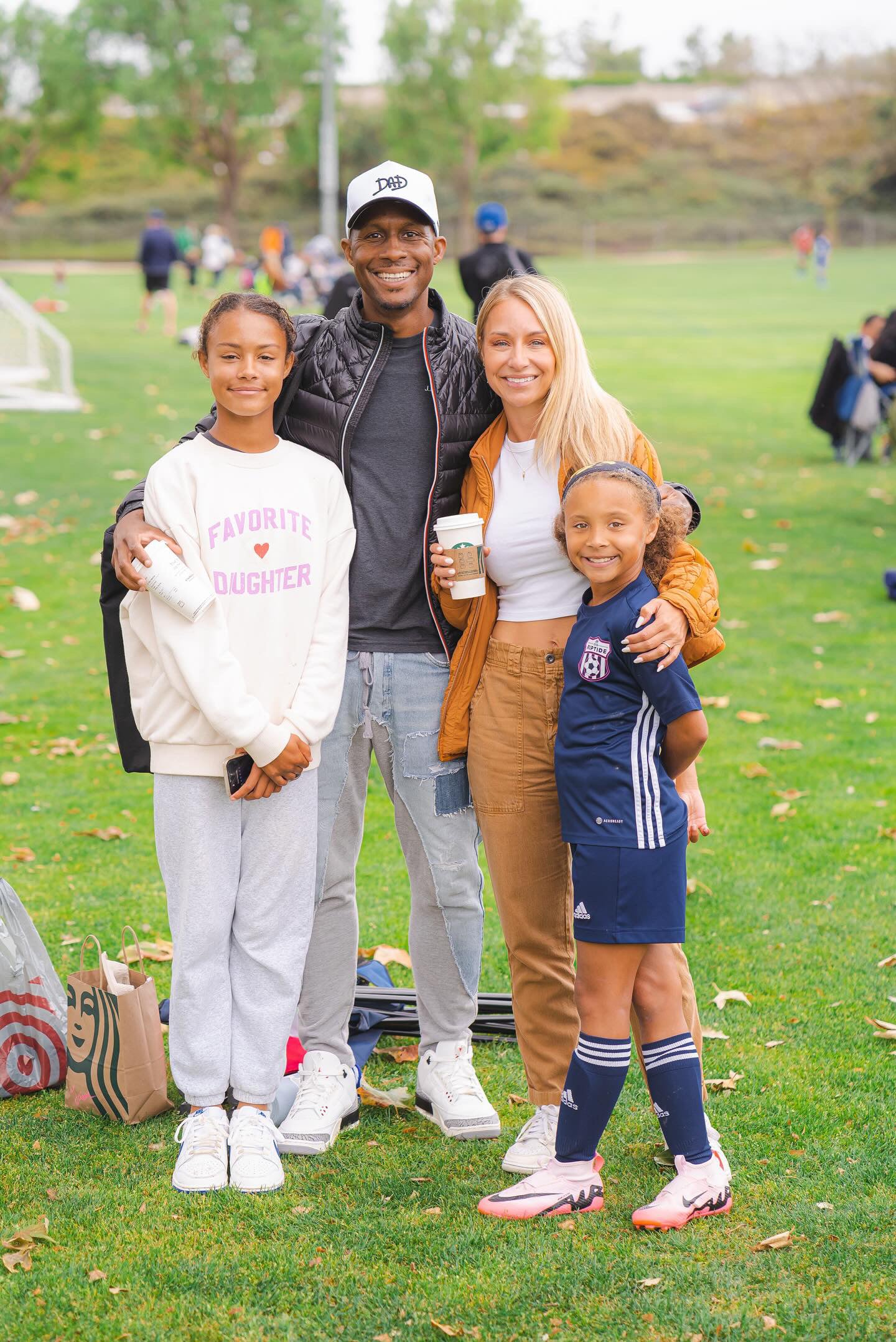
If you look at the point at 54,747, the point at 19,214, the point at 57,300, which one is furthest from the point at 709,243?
Result: the point at 54,747

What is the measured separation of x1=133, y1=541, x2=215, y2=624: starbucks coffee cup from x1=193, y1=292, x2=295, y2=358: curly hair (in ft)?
1.80

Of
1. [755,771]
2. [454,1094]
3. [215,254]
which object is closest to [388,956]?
[454,1094]

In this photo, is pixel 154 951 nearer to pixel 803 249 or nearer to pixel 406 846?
pixel 406 846

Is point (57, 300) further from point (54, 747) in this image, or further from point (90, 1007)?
point (90, 1007)

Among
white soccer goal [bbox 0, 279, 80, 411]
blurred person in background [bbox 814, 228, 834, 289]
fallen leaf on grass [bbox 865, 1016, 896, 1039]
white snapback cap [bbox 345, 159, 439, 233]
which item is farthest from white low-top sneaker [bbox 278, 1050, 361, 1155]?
blurred person in background [bbox 814, 228, 834, 289]

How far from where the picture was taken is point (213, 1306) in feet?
9.46

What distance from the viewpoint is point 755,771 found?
21.3 feet

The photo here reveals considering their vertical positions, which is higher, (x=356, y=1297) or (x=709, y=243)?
(x=709, y=243)

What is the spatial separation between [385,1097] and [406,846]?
744 mm

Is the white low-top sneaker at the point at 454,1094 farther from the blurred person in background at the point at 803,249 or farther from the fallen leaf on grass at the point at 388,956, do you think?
the blurred person in background at the point at 803,249

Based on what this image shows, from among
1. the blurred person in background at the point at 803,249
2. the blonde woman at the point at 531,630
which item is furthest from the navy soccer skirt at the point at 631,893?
the blurred person in background at the point at 803,249

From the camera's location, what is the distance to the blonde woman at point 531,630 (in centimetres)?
330

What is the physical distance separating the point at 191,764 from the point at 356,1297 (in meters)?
1.24

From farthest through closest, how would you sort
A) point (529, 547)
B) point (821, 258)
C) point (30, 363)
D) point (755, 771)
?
Result: point (821, 258) < point (30, 363) < point (755, 771) < point (529, 547)
